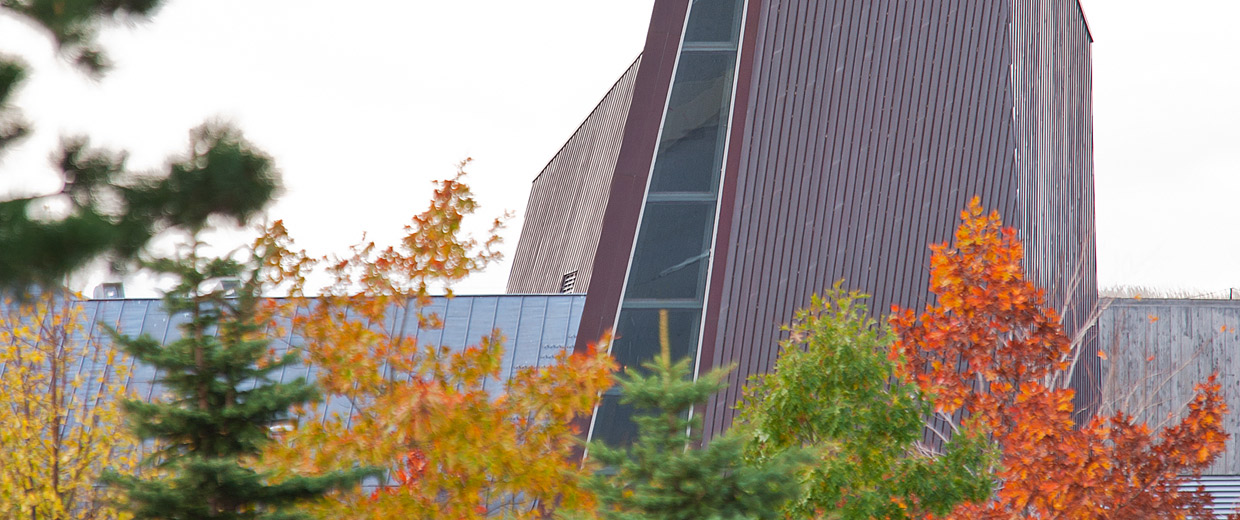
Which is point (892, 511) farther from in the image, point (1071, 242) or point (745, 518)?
point (1071, 242)

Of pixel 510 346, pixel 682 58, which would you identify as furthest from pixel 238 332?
pixel 510 346

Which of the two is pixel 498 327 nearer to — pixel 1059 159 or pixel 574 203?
pixel 574 203

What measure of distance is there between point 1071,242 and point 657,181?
9005 mm

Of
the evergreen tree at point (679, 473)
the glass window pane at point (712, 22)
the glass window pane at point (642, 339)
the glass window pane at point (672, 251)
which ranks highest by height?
the glass window pane at point (712, 22)

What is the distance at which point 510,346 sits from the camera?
20.6 meters

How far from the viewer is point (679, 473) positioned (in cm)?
679

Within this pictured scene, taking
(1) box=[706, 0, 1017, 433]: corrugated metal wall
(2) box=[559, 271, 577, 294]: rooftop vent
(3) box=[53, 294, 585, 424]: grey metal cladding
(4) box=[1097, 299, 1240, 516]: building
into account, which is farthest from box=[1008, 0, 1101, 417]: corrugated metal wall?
(2) box=[559, 271, 577, 294]: rooftop vent

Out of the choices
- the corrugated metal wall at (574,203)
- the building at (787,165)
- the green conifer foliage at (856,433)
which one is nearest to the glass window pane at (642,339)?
the building at (787,165)

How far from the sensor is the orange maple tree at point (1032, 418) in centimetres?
816

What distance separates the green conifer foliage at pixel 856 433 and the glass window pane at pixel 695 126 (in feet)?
17.3

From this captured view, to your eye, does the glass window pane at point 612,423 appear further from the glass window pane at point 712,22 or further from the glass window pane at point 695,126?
the glass window pane at point 712,22

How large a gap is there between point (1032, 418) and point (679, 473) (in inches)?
121

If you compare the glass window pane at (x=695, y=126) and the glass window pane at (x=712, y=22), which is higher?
the glass window pane at (x=712, y=22)

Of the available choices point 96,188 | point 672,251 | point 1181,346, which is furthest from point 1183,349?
point 96,188
